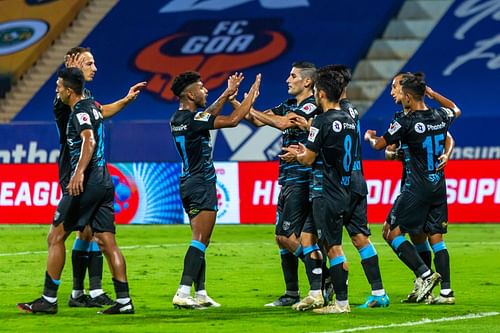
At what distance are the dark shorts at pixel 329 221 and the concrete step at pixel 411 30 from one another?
76.0ft

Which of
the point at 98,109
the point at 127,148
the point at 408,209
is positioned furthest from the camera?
the point at 127,148

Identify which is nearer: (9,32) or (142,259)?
(142,259)

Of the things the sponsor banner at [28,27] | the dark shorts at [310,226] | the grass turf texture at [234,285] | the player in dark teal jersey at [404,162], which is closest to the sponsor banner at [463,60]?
the grass turf texture at [234,285]

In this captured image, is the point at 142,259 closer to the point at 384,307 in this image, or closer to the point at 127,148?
the point at 384,307

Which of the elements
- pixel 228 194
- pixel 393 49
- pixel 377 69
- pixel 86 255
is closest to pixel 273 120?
pixel 86 255

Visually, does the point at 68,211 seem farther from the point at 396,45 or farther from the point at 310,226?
the point at 396,45

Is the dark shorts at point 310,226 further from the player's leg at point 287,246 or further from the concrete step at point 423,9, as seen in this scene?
the concrete step at point 423,9

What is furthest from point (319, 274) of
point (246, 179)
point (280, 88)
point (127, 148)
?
point (280, 88)

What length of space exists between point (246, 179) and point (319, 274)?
1164 centimetres

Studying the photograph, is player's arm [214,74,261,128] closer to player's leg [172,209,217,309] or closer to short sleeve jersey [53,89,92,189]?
player's leg [172,209,217,309]

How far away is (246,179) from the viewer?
22688 millimetres

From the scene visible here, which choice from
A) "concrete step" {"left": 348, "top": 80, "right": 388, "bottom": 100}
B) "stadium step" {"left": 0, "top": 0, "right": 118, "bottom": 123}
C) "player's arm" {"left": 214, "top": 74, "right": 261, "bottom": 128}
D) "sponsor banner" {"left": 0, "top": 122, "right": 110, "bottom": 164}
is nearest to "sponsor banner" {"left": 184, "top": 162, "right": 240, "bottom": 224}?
"sponsor banner" {"left": 0, "top": 122, "right": 110, "bottom": 164}

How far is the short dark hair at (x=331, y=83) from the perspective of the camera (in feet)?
34.0

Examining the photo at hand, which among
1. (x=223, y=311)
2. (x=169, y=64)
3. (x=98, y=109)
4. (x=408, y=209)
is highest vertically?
(x=169, y=64)
